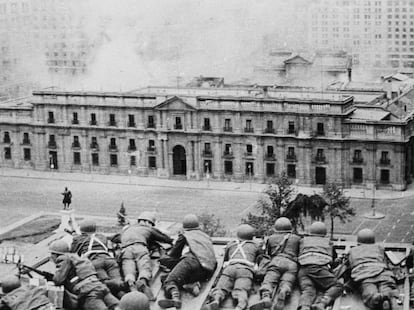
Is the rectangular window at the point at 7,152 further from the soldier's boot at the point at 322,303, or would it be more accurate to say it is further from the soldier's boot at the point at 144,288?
the soldier's boot at the point at 322,303

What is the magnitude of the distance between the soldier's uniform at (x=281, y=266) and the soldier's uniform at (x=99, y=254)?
10.5ft

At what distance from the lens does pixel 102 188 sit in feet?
324

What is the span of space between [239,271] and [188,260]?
121 centimetres

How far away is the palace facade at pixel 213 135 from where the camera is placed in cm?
9481

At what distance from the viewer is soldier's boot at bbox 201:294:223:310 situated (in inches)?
677

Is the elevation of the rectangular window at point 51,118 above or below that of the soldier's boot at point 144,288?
above

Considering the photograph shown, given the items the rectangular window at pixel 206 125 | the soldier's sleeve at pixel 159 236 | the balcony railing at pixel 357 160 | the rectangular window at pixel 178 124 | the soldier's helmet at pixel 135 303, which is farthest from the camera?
the rectangular window at pixel 178 124

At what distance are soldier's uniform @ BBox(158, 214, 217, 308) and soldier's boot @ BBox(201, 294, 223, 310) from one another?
2.53 ft

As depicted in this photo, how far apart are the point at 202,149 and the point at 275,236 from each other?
8127 cm

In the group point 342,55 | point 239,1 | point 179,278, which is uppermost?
point 239,1

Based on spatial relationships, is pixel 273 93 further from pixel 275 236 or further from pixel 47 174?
pixel 275 236

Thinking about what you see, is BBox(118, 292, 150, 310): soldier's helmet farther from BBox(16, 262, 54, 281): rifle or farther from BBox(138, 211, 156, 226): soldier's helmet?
BBox(138, 211, 156, 226): soldier's helmet

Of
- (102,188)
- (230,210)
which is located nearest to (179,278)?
(230,210)

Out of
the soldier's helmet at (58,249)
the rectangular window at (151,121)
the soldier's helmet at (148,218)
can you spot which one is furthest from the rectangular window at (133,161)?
the soldier's helmet at (58,249)
